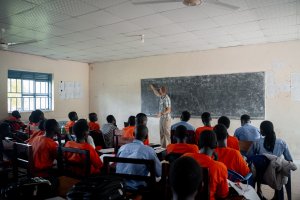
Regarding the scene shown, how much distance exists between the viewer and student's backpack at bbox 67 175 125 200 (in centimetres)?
123

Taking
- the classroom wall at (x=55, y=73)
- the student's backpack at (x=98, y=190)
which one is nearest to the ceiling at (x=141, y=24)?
the classroom wall at (x=55, y=73)

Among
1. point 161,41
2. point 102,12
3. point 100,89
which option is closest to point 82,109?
point 100,89

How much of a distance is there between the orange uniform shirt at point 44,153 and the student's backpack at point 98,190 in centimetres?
151

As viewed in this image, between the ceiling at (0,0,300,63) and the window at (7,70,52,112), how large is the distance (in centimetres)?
84

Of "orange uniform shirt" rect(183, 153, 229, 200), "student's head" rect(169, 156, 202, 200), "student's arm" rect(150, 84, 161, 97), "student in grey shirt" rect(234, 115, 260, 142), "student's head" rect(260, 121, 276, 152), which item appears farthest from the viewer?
"student's arm" rect(150, 84, 161, 97)

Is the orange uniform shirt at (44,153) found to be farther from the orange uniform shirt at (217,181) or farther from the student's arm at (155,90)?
the student's arm at (155,90)

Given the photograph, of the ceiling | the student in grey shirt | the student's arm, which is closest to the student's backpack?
the ceiling

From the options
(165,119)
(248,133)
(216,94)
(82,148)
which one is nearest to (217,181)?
(82,148)

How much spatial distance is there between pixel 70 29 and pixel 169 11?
6.44 ft

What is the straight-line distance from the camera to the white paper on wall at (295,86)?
535 centimetres

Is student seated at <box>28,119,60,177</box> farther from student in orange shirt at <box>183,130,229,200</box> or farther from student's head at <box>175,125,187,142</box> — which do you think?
student in orange shirt at <box>183,130,229,200</box>

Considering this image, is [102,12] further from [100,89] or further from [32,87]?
[100,89]

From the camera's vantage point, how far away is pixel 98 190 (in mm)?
1241

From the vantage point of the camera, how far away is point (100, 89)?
848 centimetres
